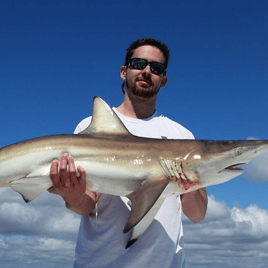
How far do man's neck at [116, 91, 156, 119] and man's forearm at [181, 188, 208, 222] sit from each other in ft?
4.85

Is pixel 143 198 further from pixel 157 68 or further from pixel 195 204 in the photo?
pixel 157 68

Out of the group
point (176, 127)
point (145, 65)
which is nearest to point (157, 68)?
point (145, 65)

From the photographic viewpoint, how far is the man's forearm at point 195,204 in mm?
5234

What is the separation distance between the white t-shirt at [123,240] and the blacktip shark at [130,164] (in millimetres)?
737

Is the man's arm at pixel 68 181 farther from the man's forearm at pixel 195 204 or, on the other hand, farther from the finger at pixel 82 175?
the man's forearm at pixel 195 204

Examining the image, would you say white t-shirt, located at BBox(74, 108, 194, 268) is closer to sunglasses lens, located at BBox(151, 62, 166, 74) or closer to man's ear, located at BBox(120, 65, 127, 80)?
sunglasses lens, located at BBox(151, 62, 166, 74)

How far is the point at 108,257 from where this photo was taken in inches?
189

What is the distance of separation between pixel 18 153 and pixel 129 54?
10.0 feet

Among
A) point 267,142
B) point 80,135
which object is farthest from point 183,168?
point 80,135

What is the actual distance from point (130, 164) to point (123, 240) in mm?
1145

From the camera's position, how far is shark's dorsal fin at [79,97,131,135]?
15.1ft

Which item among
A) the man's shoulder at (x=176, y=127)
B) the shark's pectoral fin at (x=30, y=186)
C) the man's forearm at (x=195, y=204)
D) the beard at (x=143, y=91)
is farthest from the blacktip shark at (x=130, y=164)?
the beard at (x=143, y=91)

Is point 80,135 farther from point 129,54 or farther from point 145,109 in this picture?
point 129,54

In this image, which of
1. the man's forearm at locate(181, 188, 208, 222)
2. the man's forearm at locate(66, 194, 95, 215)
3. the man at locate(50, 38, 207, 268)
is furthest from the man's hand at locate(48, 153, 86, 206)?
the man's forearm at locate(181, 188, 208, 222)
